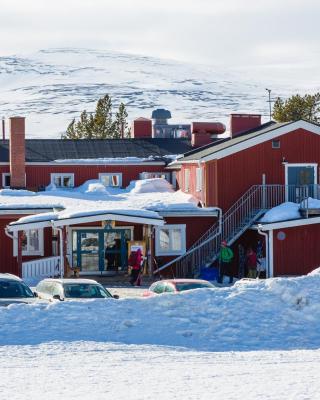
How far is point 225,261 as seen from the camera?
3909 cm

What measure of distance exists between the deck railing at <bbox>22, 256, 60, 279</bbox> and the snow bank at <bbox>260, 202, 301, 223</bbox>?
26.4ft

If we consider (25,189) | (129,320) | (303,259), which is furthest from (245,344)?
(25,189)

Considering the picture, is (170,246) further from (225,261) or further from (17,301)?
(17,301)

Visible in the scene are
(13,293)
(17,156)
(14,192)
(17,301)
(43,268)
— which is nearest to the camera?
(17,301)

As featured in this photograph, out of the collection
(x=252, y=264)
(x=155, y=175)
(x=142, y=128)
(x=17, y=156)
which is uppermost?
(x=142, y=128)

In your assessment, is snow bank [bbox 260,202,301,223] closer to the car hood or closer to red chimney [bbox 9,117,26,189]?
red chimney [bbox 9,117,26,189]

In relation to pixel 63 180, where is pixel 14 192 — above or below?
below

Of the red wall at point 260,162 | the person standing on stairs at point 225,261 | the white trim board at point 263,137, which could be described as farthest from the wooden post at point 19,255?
the white trim board at point 263,137

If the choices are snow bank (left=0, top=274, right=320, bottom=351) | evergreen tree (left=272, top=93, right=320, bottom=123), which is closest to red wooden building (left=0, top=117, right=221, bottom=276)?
snow bank (left=0, top=274, right=320, bottom=351)

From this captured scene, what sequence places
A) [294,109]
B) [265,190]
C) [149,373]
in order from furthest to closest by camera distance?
[294,109], [265,190], [149,373]

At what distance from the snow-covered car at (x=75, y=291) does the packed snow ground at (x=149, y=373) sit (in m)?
5.78

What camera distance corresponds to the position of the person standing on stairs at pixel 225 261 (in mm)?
38969

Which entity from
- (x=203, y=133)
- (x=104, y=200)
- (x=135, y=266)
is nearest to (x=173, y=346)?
(x=135, y=266)

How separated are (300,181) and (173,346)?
21.9 m
